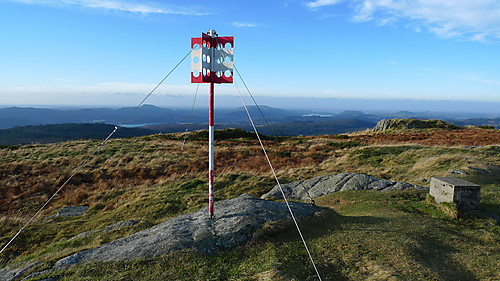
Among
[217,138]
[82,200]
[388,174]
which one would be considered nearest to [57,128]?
[217,138]

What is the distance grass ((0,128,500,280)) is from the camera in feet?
22.6

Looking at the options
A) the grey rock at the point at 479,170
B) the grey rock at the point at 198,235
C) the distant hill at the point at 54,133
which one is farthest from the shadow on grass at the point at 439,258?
the distant hill at the point at 54,133

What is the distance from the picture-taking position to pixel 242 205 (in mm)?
10031

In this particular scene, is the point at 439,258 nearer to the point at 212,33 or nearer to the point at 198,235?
the point at 198,235

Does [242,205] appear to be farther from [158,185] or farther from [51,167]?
[51,167]

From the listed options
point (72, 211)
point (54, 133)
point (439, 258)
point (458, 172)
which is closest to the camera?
point (439, 258)

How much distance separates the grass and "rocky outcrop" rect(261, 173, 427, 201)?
111 centimetres

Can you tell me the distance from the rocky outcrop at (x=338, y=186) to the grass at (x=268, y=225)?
1.11 meters

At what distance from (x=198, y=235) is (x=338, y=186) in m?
10.2

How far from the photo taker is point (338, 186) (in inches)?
632

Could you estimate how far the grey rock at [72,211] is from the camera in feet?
53.3

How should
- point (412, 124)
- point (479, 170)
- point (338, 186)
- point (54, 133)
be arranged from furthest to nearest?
point (54, 133) < point (412, 124) < point (479, 170) < point (338, 186)

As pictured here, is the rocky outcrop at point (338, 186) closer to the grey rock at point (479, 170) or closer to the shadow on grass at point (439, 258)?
the grey rock at point (479, 170)

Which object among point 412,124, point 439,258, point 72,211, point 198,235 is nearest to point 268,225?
point 198,235
